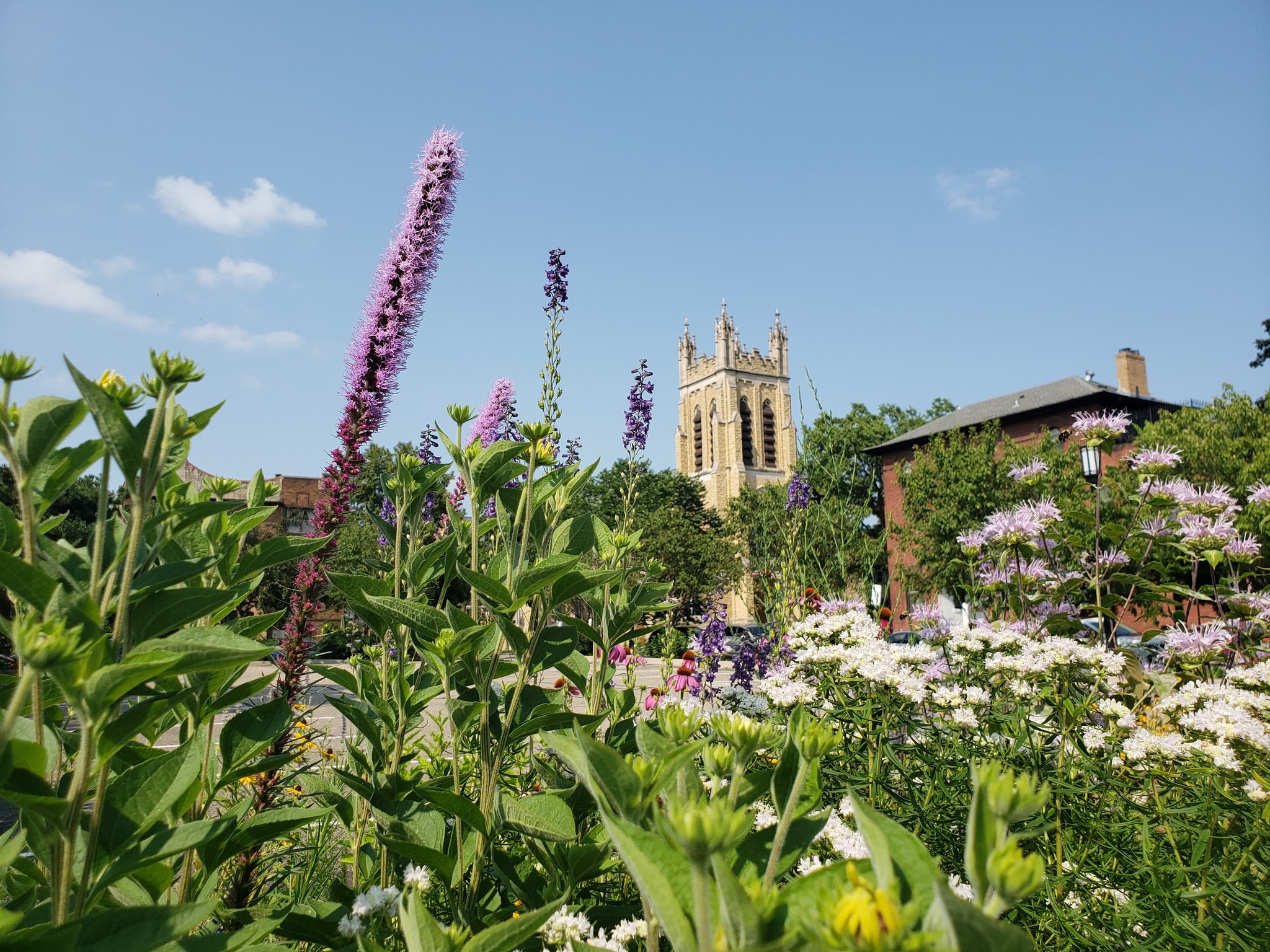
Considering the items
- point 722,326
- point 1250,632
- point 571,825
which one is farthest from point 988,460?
point 722,326

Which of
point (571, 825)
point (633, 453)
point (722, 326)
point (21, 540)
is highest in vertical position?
point (722, 326)

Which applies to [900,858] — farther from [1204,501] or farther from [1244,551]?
[1244,551]

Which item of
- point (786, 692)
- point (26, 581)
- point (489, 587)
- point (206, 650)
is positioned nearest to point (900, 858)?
point (206, 650)

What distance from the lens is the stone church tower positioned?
6612 centimetres

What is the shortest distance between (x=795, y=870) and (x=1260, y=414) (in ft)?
82.1

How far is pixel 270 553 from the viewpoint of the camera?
4.39 ft

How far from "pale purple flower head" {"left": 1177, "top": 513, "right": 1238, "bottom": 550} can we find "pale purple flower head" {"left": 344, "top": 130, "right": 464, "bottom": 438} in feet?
13.5

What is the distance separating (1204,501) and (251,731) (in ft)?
15.9

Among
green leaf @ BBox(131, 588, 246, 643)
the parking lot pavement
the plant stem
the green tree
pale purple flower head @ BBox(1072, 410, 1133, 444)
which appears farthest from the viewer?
the green tree

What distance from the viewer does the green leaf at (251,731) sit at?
129 centimetres

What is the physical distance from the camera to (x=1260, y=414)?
64.9 feet

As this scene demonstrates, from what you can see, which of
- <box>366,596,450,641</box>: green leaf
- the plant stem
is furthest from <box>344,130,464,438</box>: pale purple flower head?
the plant stem

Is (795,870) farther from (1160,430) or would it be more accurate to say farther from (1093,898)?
(1160,430)

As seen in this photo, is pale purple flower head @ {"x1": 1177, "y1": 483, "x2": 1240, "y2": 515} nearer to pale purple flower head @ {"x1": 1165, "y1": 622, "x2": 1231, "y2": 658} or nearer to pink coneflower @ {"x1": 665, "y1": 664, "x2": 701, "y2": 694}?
pale purple flower head @ {"x1": 1165, "y1": 622, "x2": 1231, "y2": 658}
